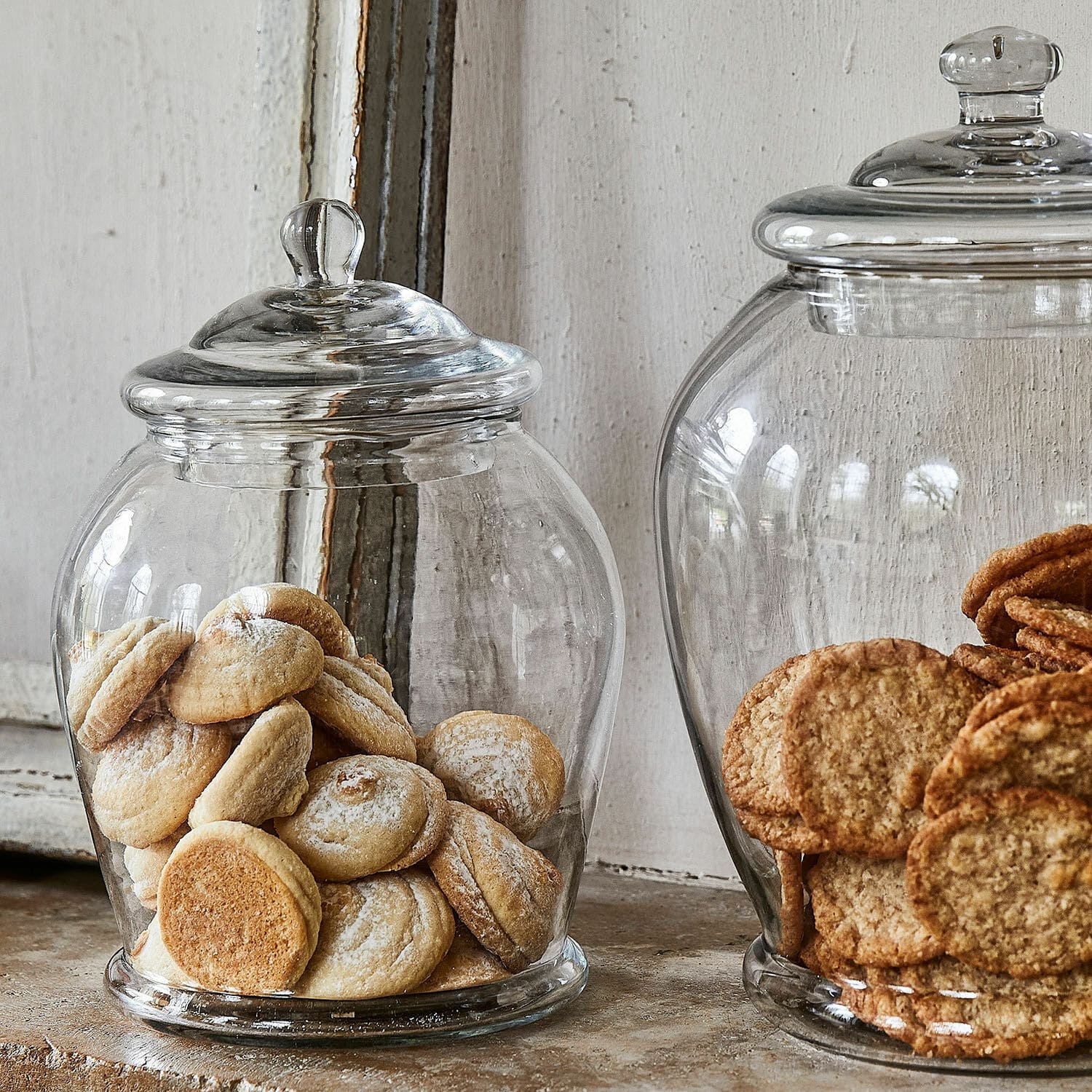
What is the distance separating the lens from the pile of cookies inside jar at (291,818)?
716mm

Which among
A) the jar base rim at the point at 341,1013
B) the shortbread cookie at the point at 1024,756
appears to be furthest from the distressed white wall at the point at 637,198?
the shortbread cookie at the point at 1024,756

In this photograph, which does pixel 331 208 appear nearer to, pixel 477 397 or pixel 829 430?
pixel 477 397

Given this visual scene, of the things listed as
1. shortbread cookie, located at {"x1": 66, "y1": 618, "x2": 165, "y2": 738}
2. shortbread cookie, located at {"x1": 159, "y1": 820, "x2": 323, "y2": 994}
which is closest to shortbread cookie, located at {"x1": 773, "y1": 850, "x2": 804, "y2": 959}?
shortbread cookie, located at {"x1": 159, "y1": 820, "x2": 323, "y2": 994}

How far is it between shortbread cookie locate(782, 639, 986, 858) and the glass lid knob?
0.28 metres

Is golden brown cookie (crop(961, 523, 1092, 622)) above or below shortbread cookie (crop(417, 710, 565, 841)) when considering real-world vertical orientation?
above

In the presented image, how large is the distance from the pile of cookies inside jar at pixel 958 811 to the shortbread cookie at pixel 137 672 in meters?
0.29

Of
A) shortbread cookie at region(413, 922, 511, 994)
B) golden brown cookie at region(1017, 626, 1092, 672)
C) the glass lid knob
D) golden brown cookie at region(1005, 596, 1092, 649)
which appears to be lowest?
shortbread cookie at region(413, 922, 511, 994)

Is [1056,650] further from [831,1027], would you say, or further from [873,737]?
[831,1027]

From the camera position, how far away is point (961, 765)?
25.8 inches

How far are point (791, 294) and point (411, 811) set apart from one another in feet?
1.06

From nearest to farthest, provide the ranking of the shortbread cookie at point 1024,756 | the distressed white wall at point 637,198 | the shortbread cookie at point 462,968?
1. the shortbread cookie at point 1024,756
2. the shortbread cookie at point 462,968
3. the distressed white wall at point 637,198

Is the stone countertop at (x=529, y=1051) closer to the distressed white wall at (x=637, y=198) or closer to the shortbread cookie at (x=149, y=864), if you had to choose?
the shortbread cookie at (x=149, y=864)

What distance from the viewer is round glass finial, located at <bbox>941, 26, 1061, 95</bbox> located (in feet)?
2.44

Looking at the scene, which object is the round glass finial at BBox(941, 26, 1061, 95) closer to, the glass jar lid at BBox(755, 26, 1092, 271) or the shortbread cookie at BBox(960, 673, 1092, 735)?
the glass jar lid at BBox(755, 26, 1092, 271)
